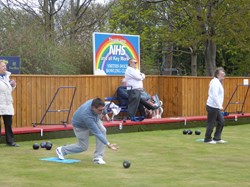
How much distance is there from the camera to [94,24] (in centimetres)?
3212

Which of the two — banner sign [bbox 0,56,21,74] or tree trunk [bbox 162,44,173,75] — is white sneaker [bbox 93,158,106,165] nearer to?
banner sign [bbox 0,56,21,74]

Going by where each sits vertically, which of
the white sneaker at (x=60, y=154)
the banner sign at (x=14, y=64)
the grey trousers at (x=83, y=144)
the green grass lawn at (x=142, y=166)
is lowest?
the green grass lawn at (x=142, y=166)

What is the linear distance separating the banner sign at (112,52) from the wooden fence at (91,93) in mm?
467

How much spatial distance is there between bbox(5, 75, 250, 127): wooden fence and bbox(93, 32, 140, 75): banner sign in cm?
47

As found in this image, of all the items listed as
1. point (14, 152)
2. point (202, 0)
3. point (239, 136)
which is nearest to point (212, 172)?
point (14, 152)

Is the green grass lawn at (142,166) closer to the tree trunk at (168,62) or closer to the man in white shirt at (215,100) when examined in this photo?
the man in white shirt at (215,100)

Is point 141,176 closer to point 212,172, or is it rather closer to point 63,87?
point 212,172

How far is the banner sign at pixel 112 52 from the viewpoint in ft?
54.6

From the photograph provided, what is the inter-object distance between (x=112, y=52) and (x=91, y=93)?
1667 millimetres

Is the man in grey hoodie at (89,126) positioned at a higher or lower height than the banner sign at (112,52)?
lower

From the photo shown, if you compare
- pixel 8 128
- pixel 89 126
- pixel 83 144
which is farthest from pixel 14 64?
pixel 89 126

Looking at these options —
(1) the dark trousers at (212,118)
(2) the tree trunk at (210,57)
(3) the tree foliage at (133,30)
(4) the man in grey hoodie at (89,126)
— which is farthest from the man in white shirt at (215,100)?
(2) the tree trunk at (210,57)

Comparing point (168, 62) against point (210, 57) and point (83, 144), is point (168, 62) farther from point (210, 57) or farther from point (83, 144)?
point (83, 144)

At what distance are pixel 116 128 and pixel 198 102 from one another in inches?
189
